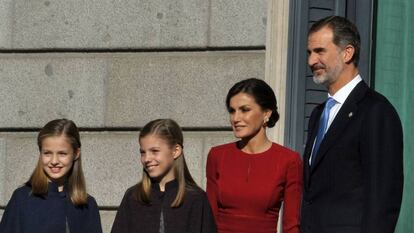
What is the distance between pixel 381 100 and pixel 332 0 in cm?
335

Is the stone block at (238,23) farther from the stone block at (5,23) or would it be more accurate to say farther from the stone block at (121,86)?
the stone block at (5,23)

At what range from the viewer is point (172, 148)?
22.5 ft

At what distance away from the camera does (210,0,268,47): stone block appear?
8938 mm

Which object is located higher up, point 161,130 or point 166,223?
point 161,130

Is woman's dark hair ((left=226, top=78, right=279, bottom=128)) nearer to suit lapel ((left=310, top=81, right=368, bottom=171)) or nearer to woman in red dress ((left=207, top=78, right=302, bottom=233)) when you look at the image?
woman in red dress ((left=207, top=78, right=302, bottom=233))

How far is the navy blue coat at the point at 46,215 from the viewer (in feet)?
23.5

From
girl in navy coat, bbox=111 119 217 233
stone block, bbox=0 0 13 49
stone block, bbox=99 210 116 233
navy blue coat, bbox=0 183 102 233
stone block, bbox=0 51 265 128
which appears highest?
stone block, bbox=0 0 13 49

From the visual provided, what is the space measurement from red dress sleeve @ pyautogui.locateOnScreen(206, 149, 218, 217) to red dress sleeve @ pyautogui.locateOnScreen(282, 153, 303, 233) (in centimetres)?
39


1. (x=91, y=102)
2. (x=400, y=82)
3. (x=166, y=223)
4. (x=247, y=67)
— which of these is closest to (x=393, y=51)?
(x=400, y=82)

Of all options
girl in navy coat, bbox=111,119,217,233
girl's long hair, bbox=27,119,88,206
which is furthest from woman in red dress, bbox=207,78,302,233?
girl's long hair, bbox=27,119,88,206

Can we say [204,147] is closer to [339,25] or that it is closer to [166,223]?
[166,223]

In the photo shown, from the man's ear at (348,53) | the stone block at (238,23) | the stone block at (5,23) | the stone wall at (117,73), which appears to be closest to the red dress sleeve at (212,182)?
the man's ear at (348,53)

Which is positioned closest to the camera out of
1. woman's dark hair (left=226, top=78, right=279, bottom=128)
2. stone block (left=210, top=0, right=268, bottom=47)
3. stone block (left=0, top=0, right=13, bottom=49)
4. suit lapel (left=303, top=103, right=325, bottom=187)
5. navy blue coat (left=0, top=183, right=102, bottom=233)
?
suit lapel (left=303, top=103, right=325, bottom=187)

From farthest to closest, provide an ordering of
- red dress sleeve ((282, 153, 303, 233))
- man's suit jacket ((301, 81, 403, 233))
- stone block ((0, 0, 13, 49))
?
stone block ((0, 0, 13, 49)), red dress sleeve ((282, 153, 303, 233)), man's suit jacket ((301, 81, 403, 233))
